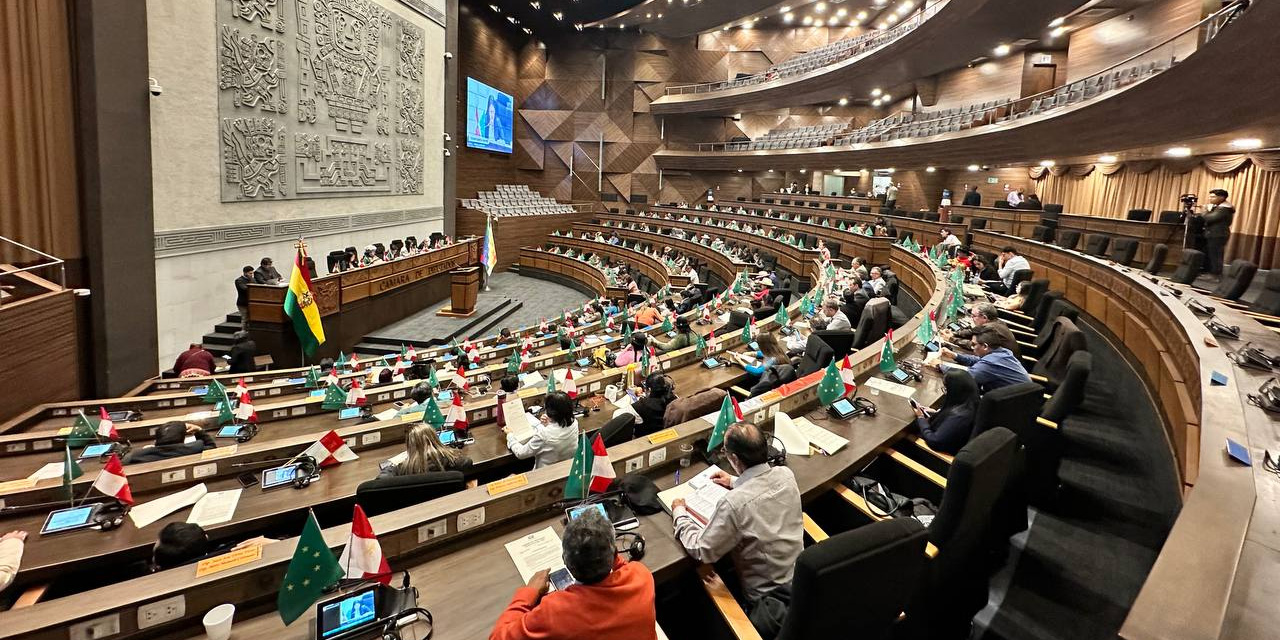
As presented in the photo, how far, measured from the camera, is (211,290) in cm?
886

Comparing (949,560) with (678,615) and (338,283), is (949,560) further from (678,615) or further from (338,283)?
(338,283)

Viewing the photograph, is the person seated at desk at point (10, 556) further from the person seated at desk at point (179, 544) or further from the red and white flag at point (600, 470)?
the red and white flag at point (600, 470)

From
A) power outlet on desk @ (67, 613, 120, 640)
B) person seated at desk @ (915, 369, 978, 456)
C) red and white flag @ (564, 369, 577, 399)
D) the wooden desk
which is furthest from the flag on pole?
the wooden desk

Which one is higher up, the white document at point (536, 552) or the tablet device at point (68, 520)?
the white document at point (536, 552)

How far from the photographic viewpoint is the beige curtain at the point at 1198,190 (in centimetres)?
928

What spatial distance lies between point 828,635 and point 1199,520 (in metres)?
1.13

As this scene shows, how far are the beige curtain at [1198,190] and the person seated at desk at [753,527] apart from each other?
11.4 metres

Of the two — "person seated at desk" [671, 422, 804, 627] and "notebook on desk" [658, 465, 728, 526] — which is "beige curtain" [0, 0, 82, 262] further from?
"person seated at desk" [671, 422, 804, 627]

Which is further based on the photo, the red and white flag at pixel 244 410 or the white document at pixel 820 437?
the red and white flag at pixel 244 410

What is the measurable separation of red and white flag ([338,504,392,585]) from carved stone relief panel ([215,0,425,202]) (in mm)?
9156

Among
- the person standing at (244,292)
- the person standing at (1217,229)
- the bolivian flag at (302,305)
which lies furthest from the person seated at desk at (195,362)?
the person standing at (1217,229)

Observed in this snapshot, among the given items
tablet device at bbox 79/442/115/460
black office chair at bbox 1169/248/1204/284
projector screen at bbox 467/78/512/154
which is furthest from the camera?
projector screen at bbox 467/78/512/154

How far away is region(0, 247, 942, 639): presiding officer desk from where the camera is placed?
1.68 metres

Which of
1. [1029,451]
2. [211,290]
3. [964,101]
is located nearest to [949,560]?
[1029,451]
